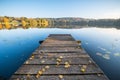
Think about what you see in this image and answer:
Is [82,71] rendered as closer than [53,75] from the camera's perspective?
No

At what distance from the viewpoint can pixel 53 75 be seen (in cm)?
537

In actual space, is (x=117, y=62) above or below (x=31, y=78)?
below

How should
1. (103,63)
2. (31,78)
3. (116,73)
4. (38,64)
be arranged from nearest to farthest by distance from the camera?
(31,78), (38,64), (116,73), (103,63)

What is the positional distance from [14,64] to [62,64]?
7.47 meters

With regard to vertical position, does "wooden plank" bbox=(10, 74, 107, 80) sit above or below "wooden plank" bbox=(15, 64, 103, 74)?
below

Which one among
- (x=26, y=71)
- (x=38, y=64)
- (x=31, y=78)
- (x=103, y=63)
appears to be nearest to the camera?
(x=31, y=78)

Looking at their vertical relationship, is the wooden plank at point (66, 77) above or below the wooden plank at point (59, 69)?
below

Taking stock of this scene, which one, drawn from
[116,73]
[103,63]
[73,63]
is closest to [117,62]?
[103,63]

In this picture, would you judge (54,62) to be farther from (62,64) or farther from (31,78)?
(31,78)

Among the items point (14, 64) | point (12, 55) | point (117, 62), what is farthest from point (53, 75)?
point (12, 55)

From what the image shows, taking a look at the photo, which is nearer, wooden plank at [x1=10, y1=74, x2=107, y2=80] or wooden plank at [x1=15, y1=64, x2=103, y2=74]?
wooden plank at [x1=10, y1=74, x2=107, y2=80]

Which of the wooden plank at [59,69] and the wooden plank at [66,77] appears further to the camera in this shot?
the wooden plank at [59,69]

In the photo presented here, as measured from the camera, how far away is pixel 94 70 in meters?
5.80

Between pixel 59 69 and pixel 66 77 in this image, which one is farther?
pixel 59 69
